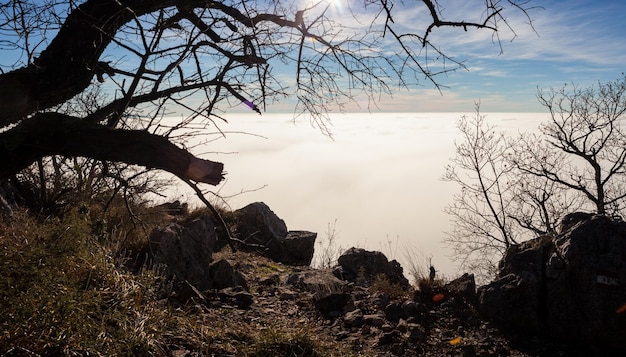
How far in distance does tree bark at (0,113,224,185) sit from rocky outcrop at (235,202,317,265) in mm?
6850

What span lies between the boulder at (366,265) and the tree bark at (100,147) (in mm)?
5677

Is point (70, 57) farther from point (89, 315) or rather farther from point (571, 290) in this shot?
point (571, 290)

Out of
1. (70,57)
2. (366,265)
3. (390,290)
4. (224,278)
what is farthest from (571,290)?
(70,57)

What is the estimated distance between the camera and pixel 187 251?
689cm

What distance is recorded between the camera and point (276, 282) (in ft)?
24.8

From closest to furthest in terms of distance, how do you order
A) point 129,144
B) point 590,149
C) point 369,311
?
point 129,144 → point 369,311 → point 590,149

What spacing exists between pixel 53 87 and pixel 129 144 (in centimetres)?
133

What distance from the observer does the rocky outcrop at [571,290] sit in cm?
529

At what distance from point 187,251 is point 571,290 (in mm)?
5242

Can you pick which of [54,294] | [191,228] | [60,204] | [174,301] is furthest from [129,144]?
[60,204]

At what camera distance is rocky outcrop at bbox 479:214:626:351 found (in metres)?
5.29

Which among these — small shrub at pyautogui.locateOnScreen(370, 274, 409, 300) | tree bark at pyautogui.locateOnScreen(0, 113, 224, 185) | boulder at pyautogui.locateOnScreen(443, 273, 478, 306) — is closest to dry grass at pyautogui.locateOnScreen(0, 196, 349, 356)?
tree bark at pyautogui.locateOnScreen(0, 113, 224, 185)

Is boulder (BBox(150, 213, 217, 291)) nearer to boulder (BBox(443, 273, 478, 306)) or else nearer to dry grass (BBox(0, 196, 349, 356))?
dry grass (BBox(0, 196, 349, 356))

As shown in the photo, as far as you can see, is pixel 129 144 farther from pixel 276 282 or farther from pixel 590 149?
pixel 590 149
